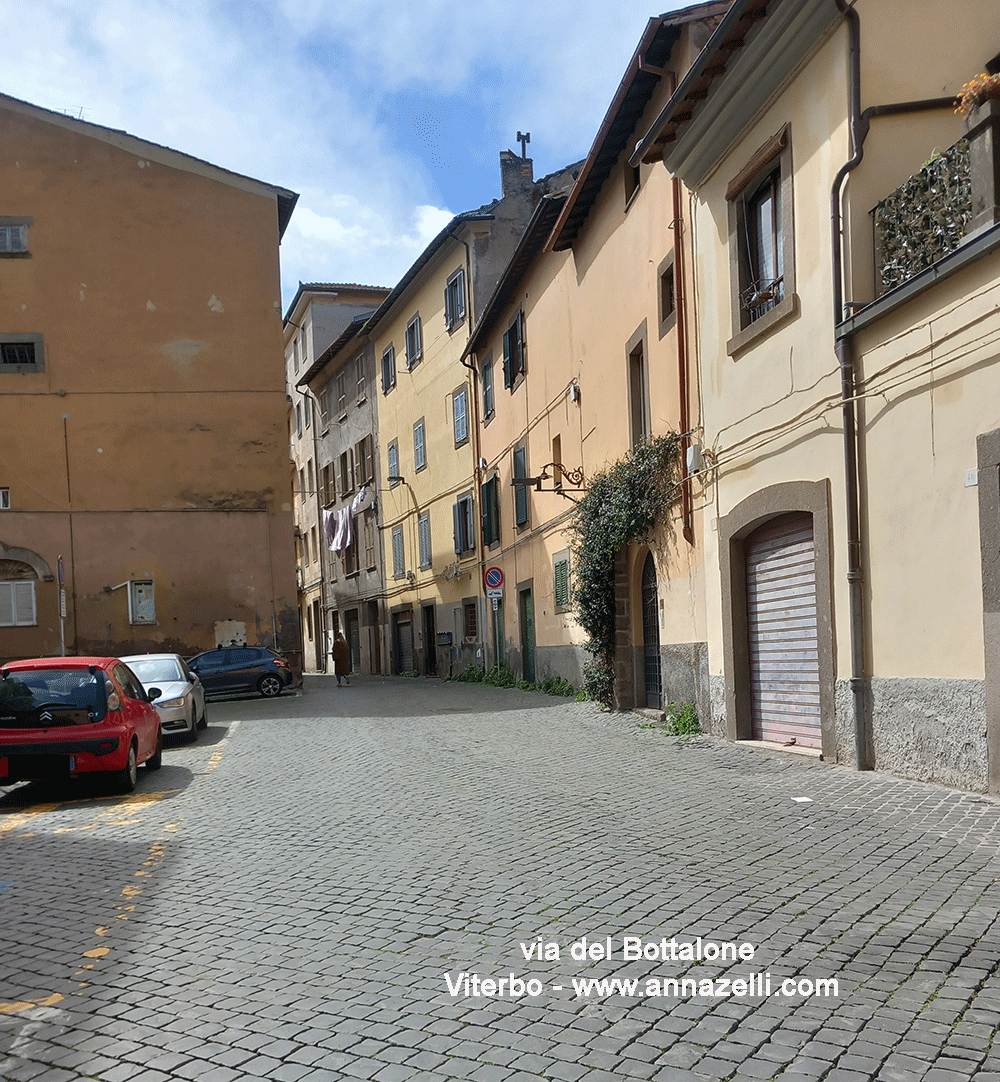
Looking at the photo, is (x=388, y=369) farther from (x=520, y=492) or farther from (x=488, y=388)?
(x=520, y=492)

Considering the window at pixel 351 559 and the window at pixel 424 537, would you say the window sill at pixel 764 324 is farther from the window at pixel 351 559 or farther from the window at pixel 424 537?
the window at pixel 351 559

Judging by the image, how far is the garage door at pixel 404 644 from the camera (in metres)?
37.9

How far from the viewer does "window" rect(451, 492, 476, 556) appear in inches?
1209

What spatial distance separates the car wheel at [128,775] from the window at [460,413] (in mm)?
20399

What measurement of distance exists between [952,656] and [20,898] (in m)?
6.69

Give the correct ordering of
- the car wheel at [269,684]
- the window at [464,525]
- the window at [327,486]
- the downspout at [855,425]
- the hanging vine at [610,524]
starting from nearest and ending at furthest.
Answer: the downspout at [855,425]
the hanging vine at [610,524]
the car wheel at [269,684]
the window at [464,525]
the window at [327,486]

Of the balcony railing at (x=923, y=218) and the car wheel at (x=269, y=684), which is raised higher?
the balcony railing at (x=923, y=218)

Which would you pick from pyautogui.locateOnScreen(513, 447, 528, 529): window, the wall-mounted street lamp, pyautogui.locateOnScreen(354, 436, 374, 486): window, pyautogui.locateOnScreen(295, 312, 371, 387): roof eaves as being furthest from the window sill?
pyautogui.locateOnScreen(354, 436, 374, 486): window

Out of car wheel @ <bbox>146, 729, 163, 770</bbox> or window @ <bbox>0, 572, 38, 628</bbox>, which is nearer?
car wheel @ <bbox>146, 729, 163, 770</bbox>

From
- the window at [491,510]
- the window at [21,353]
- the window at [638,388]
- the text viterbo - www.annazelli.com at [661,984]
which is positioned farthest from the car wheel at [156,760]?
the window at [21,353]

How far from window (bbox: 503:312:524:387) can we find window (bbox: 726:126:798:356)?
40.8ft

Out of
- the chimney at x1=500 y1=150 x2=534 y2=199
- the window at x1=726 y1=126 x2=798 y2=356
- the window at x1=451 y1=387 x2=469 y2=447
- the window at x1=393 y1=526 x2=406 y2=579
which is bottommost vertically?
the window at x1=393 y1=526 x2=406 y2=579

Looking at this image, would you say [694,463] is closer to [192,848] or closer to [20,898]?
[192,848]

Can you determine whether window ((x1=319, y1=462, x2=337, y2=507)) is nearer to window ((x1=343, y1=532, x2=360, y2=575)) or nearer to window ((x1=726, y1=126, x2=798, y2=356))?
window ((x1=343, y1=532, x2=360, y2=575))
